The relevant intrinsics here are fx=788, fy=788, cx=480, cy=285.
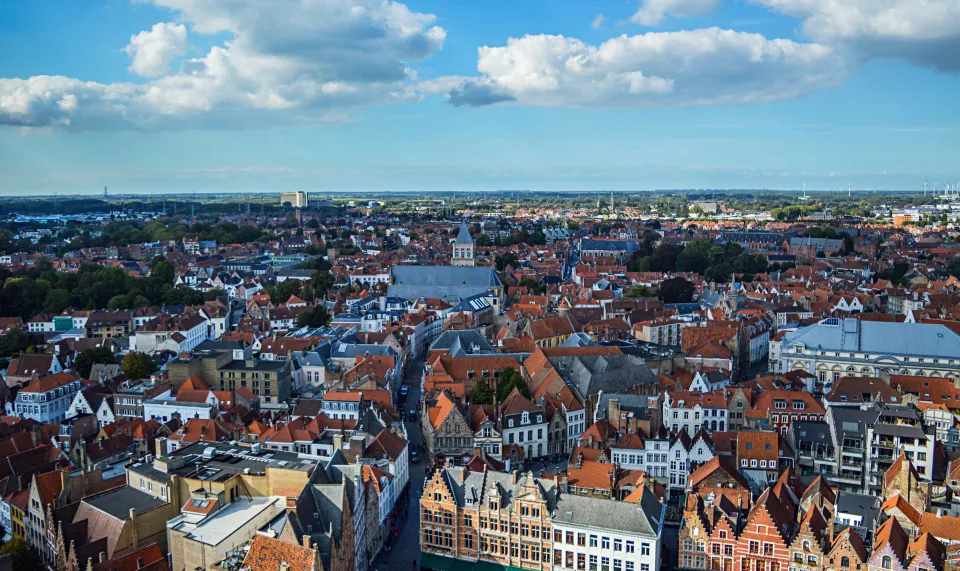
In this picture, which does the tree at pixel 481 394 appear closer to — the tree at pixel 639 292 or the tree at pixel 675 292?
the tree at pixel 639 292

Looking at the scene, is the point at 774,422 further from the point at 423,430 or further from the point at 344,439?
the point at 344,439

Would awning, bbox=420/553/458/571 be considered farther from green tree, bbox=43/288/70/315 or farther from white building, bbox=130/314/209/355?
green tree, bbox=43/288/70/315

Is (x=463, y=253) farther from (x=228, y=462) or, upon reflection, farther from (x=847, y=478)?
(x=228, y=462)

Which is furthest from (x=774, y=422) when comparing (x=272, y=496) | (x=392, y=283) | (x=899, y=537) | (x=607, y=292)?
(x=392, y=283)

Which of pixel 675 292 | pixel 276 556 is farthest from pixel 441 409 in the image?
pixel 675 292

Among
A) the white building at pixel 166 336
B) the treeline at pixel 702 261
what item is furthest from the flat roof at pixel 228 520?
the treeline at pixel 702 261

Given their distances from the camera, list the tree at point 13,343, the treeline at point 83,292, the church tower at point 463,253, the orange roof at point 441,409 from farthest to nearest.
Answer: the church tower at point 463,253
the treeline at point 83,292
the tree at point 13,343
the orange roof at point 441,409
